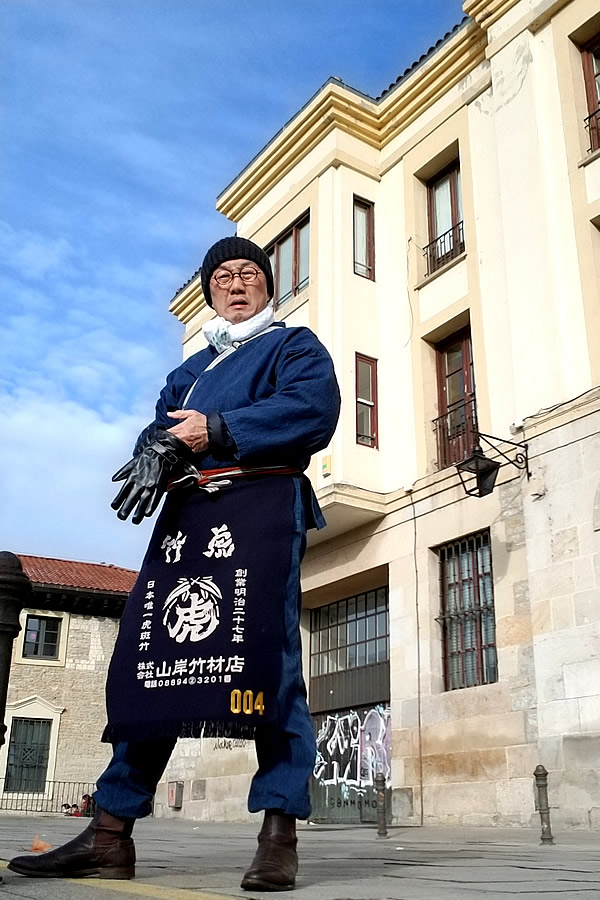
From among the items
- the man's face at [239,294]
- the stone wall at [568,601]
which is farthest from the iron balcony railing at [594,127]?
the man's face at [239,294]

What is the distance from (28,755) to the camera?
26.0 m

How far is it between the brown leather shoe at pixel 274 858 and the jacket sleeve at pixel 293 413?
45.9 inches

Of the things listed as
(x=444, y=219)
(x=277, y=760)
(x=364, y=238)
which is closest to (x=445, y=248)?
(x=444, y=219)

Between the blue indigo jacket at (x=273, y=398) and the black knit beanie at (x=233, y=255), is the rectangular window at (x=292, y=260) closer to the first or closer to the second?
the black knit beanie at (x=233, y=255)

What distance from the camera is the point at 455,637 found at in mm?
12688

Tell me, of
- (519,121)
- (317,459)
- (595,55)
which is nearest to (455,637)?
(317,459)

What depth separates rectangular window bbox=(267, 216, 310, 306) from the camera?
652 inches

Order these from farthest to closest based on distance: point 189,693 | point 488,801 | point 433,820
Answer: point 433,820 < point 488,801 < point 189,693

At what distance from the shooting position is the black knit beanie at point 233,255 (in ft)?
12.1

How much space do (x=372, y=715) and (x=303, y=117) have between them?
35.5 feet

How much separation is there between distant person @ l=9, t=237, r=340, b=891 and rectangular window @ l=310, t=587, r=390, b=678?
11804mm

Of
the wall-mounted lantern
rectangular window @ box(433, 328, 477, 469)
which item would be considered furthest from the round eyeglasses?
rectangular window @ box(433, 328, 477, 469)

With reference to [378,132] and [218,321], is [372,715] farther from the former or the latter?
[218,321]

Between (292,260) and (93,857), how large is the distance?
15032mm
